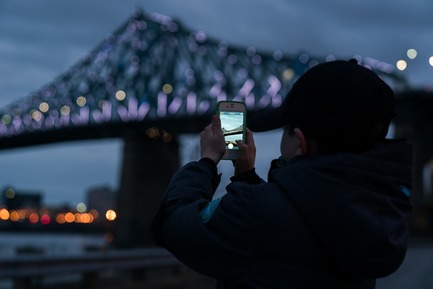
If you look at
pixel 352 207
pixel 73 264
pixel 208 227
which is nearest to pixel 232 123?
pixel 208 227

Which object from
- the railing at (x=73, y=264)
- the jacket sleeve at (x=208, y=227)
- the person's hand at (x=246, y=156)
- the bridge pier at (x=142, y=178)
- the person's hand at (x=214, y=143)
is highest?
the person's hand at (x=214, y=143)

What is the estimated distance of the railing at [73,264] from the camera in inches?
396

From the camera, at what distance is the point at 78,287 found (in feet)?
39.8

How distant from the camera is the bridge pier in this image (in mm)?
65062

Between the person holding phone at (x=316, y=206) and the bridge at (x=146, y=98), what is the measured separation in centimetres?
5892

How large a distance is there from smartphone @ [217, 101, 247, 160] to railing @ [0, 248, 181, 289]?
7.95m

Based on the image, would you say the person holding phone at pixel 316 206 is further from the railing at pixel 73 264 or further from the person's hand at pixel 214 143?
the railing at pixel 73 264

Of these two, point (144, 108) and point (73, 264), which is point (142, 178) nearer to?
point (144, 108)

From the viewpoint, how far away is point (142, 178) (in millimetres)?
66438

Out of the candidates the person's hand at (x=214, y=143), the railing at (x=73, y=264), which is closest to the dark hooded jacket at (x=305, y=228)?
the person's hand at (x=214, y=143)

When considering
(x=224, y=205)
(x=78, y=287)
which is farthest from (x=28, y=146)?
(x=224, y=205)

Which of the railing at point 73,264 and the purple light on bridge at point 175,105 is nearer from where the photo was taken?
the railing at point 73,264

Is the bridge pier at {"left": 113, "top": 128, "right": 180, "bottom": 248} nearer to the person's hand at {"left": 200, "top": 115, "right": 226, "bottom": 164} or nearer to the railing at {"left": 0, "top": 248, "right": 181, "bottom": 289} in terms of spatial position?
the railing at {"left": 0, "top": 248, "right": 181, "bottom": 289}

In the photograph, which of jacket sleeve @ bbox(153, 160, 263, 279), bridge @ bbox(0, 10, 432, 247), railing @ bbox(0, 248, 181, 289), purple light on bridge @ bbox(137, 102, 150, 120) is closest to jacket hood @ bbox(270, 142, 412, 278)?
jacket sleeve @ bbox(153, 160, 263, 279)
